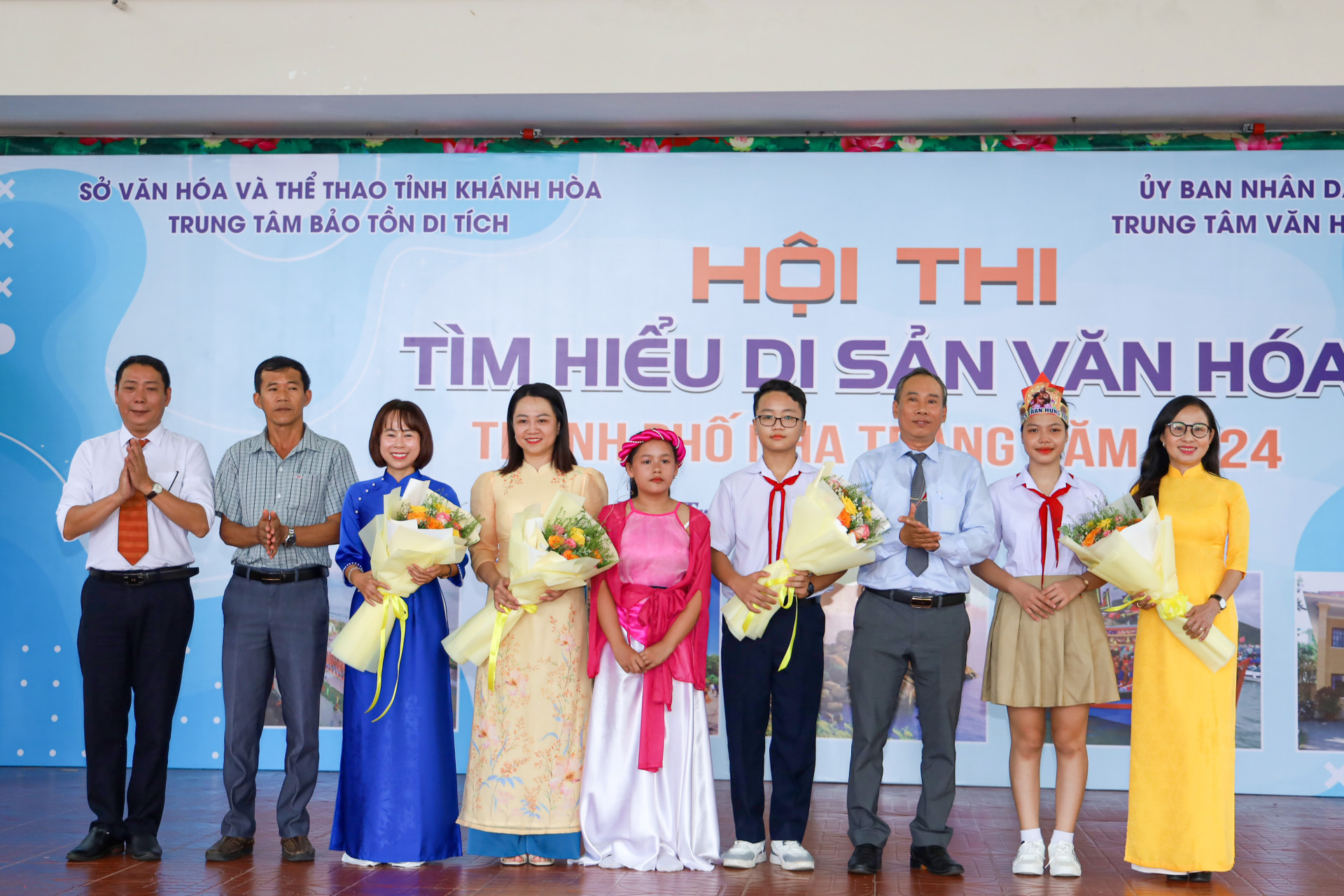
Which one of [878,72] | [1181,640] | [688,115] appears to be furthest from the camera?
[688,115]

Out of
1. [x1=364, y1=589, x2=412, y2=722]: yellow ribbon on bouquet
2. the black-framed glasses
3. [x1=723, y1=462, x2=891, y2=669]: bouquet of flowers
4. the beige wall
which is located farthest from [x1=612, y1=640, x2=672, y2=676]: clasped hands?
the beige wall

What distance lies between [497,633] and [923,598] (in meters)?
1.46

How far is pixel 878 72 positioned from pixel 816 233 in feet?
2.74

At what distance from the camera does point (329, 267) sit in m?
5.84

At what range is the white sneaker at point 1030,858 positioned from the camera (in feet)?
12.6

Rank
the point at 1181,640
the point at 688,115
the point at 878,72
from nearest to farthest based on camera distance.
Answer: the point at 1181,640 → the point at 878,72 → the point at 688,115

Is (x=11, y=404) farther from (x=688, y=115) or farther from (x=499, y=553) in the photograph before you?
(x=688, y=115)

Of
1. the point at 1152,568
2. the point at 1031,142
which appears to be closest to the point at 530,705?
the point at 1152,568

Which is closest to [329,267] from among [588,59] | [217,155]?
[217,155]

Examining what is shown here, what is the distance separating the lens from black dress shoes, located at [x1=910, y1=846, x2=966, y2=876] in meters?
3.84

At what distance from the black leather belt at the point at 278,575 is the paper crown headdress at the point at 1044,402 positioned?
8.52ft

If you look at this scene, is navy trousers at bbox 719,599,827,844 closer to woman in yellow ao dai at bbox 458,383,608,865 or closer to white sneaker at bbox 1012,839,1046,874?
woman in yellow ao dai at bbox 458,383,608,865

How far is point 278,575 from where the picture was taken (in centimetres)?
402

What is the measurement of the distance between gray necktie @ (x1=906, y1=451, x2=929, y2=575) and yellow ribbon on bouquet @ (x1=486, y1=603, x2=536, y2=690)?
130 cm
